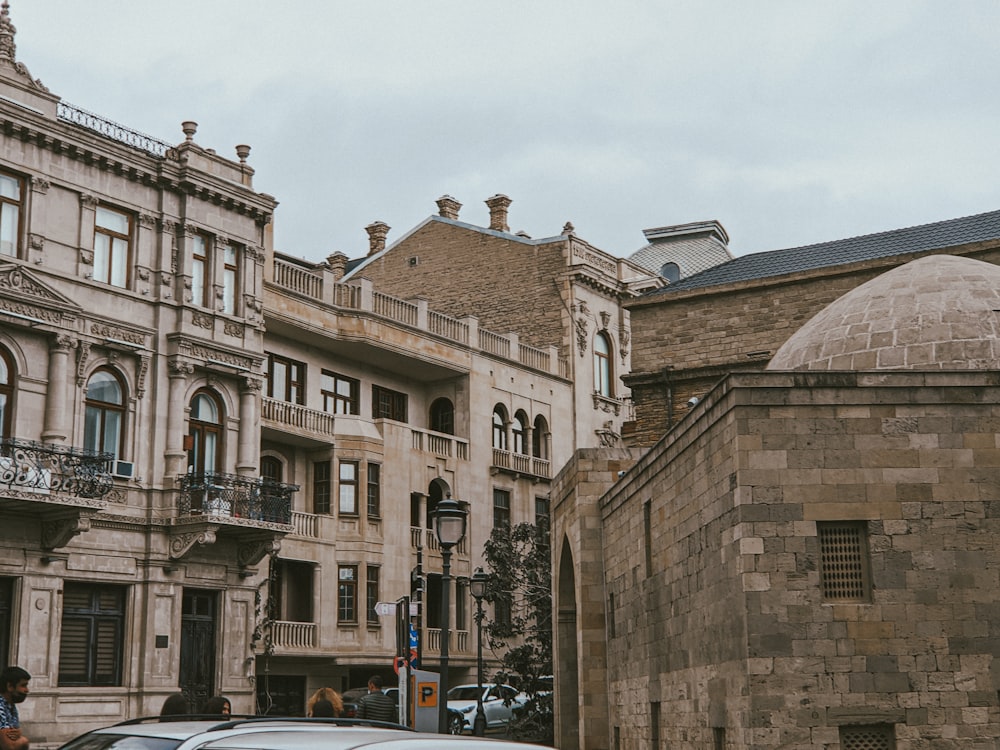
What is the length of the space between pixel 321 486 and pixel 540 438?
426 inches

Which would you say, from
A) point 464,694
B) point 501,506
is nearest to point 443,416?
point 501,506

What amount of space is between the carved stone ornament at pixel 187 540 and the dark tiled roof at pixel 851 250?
14.0 m

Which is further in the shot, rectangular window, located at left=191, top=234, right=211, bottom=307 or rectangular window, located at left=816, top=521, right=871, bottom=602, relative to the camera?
rectangular window, located at left=191, top=234, right=211, bottom=307

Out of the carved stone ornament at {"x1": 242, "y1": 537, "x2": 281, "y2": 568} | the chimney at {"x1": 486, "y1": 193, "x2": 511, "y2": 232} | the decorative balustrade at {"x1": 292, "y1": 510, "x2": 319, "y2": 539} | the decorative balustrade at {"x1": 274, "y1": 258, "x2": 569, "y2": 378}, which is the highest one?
the chimney at {"x1": 486, "y1": 193, "x2": 511, "y2": 232}

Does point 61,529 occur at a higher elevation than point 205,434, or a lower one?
lower

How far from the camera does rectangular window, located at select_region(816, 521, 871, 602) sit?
50.9 feet

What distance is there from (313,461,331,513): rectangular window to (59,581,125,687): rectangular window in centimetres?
914

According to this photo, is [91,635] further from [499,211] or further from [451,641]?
[499,211]

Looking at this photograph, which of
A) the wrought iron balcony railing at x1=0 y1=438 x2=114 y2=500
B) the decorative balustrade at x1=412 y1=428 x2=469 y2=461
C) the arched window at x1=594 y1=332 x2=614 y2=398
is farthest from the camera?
the arched window at x1=594 y1=332 x2=614 y2=398

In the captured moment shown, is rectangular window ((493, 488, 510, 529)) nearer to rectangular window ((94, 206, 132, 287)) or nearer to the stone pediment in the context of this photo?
rectangular window ((94, 206, 132, 287))

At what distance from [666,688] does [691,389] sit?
16.4 m

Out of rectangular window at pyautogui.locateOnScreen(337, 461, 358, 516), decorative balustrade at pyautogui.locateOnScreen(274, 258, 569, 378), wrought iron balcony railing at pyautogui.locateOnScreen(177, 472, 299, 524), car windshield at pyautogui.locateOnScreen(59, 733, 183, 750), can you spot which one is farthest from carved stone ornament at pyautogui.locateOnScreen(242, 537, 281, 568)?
car windshield at pyautogui.locateOnScreen(59, 733, 183, 750)

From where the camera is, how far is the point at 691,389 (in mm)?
35656

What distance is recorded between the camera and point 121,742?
618 centimetres
